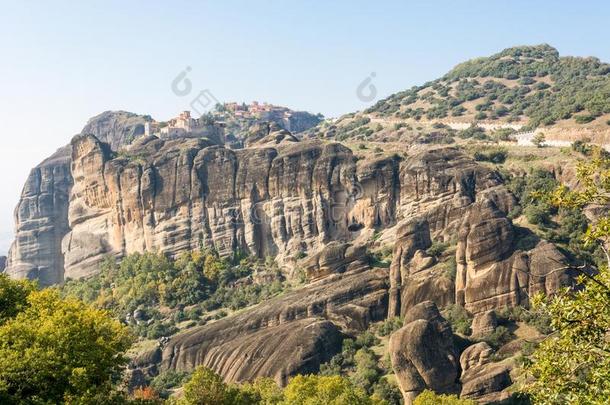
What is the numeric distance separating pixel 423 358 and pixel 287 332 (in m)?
15.6

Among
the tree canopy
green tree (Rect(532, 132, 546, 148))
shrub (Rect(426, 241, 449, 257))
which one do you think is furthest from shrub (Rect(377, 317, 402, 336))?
green tree (Rect(532, 132, 546, 148))

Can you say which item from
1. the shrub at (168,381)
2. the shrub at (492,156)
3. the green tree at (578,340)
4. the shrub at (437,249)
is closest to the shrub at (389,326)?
the shrub at (437,249)

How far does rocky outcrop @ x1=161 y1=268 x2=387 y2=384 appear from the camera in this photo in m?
61.0

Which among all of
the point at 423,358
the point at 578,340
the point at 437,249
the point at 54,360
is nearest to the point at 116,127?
the point at 437,249

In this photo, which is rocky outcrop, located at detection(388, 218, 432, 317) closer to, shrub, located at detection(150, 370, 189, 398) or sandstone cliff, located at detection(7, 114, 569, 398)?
sandstone cliff, located at detection(7, 114, 569, 398)

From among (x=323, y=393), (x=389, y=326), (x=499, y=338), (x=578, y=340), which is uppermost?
(x=578, y=340)

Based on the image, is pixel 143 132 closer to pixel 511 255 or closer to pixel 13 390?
pixel 511 255

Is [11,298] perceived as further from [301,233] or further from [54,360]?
[301,233]

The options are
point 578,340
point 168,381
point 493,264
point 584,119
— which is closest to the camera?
point 578,340

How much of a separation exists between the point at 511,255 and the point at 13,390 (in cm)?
4631

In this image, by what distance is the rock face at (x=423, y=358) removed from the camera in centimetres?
5219

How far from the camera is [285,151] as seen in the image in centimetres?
9200

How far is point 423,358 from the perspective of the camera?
174 ft

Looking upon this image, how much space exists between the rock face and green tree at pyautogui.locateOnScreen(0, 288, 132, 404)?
1098 inches
